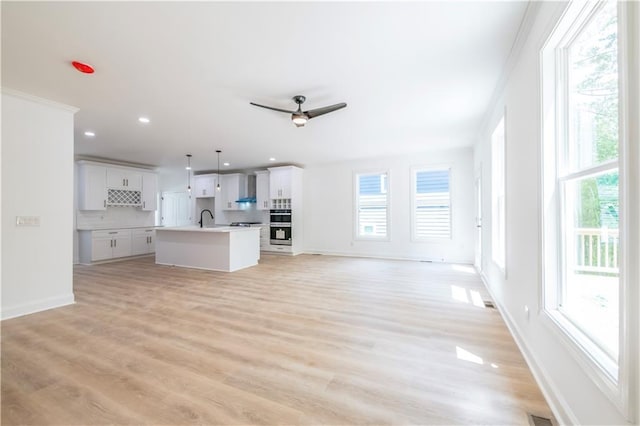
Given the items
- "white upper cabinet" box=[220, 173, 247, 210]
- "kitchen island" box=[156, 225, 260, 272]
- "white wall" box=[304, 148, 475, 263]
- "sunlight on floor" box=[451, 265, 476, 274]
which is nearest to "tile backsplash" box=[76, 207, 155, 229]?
"kitchen island" box=[156, 225, 260, 272]

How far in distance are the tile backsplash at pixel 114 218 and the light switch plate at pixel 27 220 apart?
4.01 meters

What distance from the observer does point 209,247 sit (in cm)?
562

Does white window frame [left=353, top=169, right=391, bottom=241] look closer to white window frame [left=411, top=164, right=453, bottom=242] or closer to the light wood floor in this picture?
white window frame [left=411, top=164, right=453, bottom=242]

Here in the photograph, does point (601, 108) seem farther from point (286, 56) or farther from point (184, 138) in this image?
point (184, 138)

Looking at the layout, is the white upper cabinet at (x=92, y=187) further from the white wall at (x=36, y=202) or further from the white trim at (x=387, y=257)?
the white trim at (x=387, y=257)

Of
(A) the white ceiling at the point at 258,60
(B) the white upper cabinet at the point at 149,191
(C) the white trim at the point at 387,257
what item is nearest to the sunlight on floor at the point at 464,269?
(C) the white trim at the point at 387,257

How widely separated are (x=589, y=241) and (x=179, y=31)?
3.22 metres

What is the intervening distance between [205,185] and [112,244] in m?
3.20

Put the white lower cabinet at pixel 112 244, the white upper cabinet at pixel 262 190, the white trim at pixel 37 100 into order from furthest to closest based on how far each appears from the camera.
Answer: the white upper cabinet at pixel 262 190, the white lower cabinet at pixel 112 244, the white trim at pixel 37 100

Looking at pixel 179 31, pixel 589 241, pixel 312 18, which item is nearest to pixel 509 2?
pixel 312 18

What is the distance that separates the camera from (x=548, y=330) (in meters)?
1.70

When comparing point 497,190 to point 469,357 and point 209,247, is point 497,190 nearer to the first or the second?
point 469,357

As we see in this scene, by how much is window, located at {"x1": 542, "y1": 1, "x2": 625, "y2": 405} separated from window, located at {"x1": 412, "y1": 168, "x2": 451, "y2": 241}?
16.1 ft

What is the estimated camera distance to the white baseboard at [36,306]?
9.85ft
